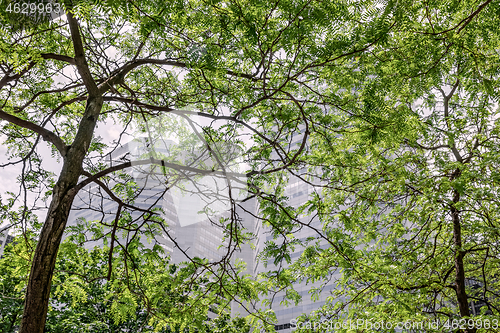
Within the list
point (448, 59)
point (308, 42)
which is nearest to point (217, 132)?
point (308, 42)

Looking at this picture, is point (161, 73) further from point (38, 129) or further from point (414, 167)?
point (414, 167)

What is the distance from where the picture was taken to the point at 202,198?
399cm

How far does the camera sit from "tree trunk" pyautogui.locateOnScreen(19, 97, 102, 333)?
224 centimetres

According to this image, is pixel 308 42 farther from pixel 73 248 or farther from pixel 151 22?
pixel 73 248

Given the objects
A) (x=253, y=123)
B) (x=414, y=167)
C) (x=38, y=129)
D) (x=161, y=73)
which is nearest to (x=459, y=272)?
(x=414, y=167)

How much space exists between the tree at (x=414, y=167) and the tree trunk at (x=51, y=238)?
2.03 m

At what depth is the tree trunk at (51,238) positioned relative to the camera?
224 centimetres

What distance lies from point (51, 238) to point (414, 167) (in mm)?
6007

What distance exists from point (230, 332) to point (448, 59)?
23.0 feet

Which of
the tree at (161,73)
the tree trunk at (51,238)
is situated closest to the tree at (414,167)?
the tree at (161,73)

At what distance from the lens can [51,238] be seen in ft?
8.02

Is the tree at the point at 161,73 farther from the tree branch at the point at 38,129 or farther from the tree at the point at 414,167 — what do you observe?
the tree at the point at 414,167

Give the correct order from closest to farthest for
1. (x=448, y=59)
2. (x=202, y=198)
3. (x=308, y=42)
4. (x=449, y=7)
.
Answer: (x=308, y=42) → (x=449, y=7) → (x=202, y=198) → (x=448, y=59)

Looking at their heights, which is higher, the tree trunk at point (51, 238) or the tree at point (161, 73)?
the tree at point (161, 73)
